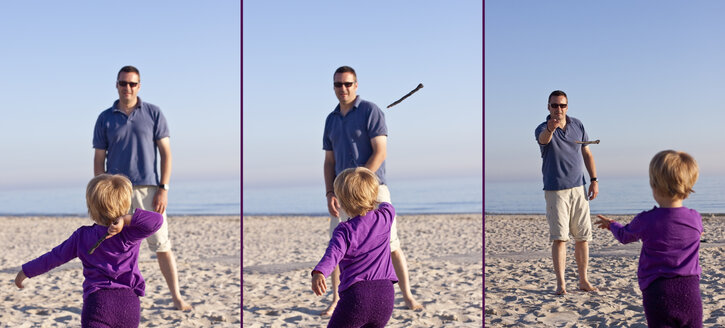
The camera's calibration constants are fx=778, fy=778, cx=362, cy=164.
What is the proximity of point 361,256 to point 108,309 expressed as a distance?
94 centimetres

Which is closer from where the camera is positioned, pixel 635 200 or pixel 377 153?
pixel 377 153

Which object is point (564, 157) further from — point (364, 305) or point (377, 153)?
point (364, 305)

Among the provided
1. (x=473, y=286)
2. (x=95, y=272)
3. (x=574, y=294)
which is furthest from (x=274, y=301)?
(x=95, y=272)

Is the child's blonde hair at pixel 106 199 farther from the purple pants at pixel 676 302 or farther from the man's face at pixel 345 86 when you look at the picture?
the purple pants at pixel 676 302

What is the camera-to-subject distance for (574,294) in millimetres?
5035

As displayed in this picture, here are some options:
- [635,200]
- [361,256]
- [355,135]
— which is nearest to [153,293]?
[355,135]

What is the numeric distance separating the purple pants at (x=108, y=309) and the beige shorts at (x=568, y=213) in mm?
2646

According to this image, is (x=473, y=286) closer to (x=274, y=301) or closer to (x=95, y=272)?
(x=274, y=301)


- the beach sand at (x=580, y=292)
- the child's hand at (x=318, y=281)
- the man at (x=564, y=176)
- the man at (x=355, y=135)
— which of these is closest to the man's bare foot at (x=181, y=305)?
Result: the man at (x=355, y=135)

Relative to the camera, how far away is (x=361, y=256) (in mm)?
2789

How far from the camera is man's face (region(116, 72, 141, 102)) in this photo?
4453 millimetres

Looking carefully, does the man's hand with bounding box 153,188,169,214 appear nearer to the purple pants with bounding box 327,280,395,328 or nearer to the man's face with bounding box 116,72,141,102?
the man's face with bounding box 116,72,141,102

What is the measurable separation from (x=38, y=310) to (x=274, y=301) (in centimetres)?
154

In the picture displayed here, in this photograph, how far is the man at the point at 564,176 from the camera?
446 cm
